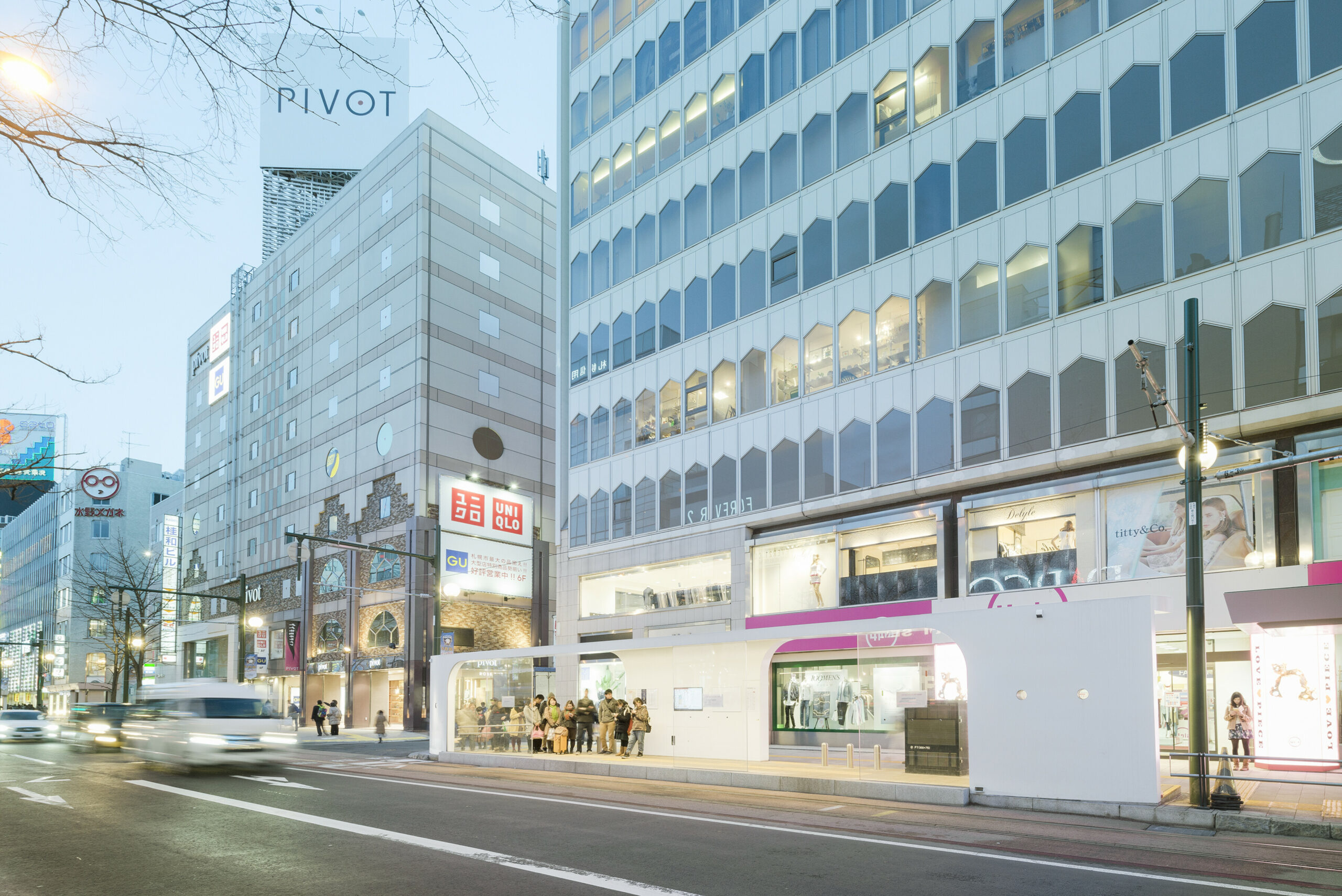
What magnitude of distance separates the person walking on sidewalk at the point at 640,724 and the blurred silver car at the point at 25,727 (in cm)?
2644

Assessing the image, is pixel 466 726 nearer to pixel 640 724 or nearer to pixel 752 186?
pixel 640 724

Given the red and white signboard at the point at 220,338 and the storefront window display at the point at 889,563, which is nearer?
the storefront window display at the point at 889,563

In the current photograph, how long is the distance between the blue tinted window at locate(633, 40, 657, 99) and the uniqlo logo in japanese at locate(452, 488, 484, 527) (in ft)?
71.4

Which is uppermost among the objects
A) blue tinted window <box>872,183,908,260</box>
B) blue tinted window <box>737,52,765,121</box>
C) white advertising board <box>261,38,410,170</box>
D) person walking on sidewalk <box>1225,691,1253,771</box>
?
white advertising board <box>261,38,410,170</box>

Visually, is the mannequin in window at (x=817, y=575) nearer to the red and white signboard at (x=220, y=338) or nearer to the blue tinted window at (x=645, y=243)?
the blue tinted window at (x=645, y=243)

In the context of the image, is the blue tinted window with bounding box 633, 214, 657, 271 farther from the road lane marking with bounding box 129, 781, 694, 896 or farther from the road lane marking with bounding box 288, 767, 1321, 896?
the road lane marking with bounding box 129, 781, 694, 896

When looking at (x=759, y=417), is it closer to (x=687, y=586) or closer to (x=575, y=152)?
(x=687, y=586)

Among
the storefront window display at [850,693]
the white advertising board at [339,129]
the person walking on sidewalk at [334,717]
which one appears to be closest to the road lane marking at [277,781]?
the storefront window display at [850,693]

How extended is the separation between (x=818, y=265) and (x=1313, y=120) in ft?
42.6

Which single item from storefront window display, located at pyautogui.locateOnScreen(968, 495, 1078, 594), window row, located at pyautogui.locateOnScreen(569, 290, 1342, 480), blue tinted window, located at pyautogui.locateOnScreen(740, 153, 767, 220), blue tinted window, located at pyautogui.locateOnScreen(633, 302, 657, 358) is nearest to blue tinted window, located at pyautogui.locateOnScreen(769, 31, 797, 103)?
blue tinted window, located at pyautogui.locateOnScreen(740, 153, 767, 220)

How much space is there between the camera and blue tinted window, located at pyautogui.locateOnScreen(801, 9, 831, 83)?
30.2 metres

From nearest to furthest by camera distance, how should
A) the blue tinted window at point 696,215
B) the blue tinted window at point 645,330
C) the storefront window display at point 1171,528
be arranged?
the storefront window display at point 1171,528 < the blue tinted window at point 696,215 < the blue tinted window at point 645,330

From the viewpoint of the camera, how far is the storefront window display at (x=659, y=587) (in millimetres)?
31812

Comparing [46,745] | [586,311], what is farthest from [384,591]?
[586,311]
